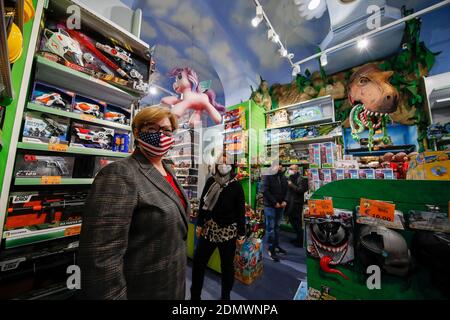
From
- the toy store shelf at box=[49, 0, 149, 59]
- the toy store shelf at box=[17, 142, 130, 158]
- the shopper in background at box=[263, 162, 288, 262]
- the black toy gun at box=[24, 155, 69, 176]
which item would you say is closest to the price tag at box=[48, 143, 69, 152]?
the toy store shelf at box=[17, 142, 130, 158]

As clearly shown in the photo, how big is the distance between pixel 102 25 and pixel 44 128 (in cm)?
98

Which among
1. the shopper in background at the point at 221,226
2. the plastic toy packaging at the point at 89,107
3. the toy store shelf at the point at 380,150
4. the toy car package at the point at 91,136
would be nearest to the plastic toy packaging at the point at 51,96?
the plastic toy packaging at the point at 89,107

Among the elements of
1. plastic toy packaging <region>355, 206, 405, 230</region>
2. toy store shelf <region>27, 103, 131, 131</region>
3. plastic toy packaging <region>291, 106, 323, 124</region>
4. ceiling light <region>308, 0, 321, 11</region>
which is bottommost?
plastic toy packaging <region>355, 206, 405, 230</region>

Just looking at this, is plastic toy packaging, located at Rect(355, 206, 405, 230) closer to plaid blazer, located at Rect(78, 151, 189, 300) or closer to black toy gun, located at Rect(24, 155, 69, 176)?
plaid blazer, located at Rect(78, 151, 189, 300)

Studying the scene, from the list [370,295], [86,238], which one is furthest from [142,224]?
[370,295]

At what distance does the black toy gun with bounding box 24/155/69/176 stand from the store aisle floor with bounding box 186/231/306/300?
188cm

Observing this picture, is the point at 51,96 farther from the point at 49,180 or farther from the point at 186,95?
the point at 186,95

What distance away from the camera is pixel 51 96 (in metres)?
1.19

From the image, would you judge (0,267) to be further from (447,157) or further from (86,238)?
(447,157)

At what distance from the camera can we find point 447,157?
0.93m

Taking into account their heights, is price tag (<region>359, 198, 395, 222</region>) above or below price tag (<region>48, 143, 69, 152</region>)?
below

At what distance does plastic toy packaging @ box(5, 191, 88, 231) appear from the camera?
1.03m

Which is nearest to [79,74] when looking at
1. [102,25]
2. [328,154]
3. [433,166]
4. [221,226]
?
[102,25]

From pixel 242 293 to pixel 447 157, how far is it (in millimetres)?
2334
